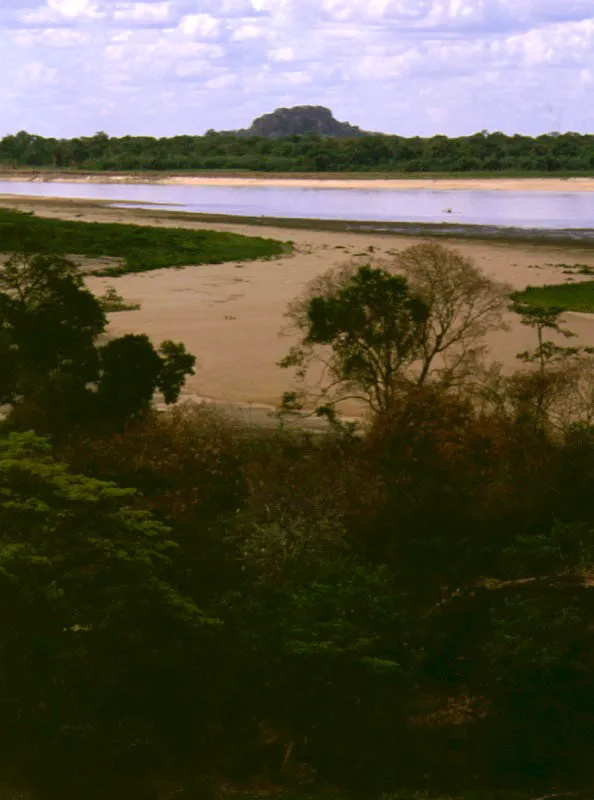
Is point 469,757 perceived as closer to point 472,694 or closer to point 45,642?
point 472,694

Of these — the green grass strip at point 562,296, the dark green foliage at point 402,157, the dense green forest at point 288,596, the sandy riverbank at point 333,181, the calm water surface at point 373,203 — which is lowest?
the dense green forest at point 288,596

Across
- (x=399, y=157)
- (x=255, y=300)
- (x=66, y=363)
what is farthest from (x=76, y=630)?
(x=399, y=157)

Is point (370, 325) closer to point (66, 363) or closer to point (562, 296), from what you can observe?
point (66, 363)

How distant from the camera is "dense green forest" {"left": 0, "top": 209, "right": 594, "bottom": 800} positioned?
14.5 meters

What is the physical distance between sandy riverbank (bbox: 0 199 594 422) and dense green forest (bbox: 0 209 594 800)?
9.66 m

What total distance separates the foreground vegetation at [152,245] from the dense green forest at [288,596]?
3788cm

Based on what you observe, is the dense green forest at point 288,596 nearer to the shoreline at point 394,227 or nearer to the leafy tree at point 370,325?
the leafy tree at point 370,325

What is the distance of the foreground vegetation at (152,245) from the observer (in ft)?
198

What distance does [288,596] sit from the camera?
54.9ft

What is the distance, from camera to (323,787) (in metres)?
14.4

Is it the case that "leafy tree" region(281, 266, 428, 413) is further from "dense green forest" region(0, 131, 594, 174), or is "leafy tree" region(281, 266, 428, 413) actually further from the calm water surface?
"dense green forest" region(0, 131, 594, 174)

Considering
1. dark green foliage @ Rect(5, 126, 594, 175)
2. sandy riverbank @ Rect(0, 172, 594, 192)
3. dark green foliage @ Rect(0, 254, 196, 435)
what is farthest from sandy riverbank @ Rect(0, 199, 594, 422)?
dark green foliage @ Rect(5, 126, 594, 175)

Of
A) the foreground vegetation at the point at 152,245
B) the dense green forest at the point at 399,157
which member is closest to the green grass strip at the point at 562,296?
the foreground vegetation at the point at 152,245

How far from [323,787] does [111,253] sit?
51.7 metres
